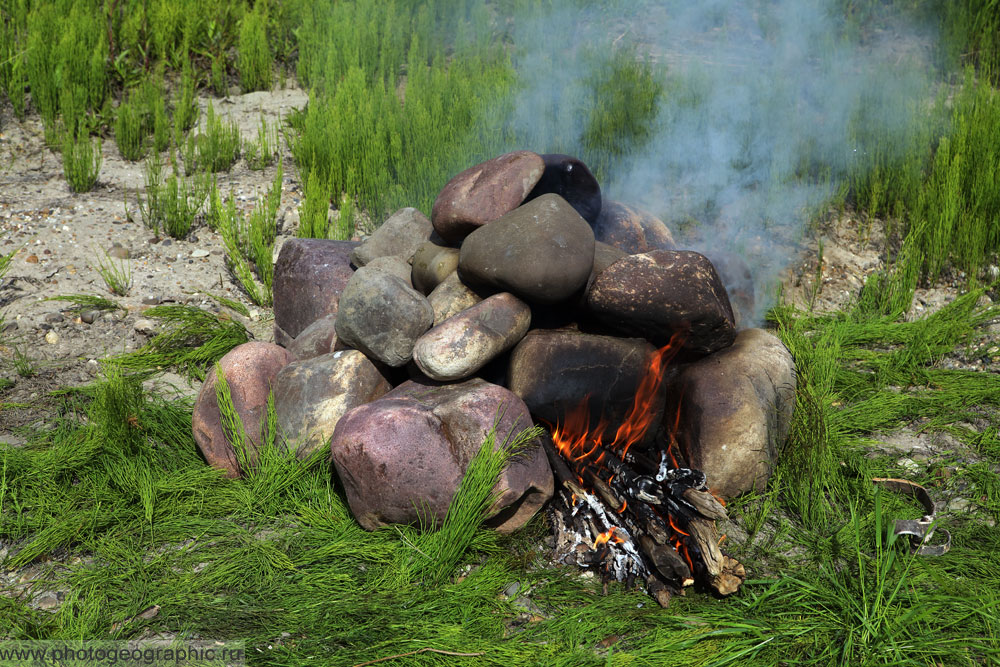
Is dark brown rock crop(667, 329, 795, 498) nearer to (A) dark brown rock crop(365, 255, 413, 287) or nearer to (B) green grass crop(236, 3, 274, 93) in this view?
(A) dark brown rock crop(365, 255, 413, 287)

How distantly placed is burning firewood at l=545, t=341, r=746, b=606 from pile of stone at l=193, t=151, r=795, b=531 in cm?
8

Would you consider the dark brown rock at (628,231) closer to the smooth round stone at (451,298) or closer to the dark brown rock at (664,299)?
the dark brown rock at (664,299)

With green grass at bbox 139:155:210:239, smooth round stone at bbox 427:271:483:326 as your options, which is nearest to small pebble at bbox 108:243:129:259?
green grass at bbox 139:155:210:239

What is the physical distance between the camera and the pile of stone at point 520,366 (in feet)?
9.64

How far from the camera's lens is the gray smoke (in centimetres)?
492

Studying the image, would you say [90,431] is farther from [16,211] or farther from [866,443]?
[866,443]

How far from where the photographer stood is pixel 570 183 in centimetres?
388

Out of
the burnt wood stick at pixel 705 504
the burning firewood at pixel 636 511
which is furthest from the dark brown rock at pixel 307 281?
the burnt wood stick at pixel 705 504

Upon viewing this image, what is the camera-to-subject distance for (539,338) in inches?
130

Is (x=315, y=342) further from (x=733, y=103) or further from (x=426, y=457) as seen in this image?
(x=733, y=103)

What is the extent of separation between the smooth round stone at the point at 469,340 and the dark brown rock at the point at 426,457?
→ 0.13 metres

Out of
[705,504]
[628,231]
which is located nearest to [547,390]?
[705,504]

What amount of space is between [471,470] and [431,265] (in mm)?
1304

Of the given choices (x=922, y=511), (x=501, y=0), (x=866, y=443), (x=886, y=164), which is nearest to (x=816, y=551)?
(x=922, y=511)
